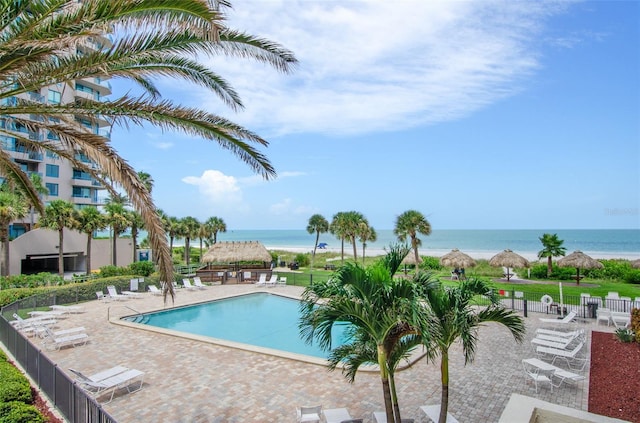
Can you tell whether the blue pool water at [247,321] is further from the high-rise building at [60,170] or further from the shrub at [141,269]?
the high-rise building at [60,170]

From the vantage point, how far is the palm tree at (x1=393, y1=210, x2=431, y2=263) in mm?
30184

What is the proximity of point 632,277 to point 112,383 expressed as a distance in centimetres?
3246

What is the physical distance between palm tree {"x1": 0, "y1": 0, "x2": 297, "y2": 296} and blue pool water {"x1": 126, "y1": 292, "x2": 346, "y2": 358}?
31.7 ft

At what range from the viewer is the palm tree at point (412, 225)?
99.0ft

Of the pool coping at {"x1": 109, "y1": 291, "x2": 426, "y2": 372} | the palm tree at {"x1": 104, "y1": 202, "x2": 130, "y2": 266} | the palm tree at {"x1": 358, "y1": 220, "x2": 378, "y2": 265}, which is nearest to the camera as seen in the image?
the pool coping at {"x1": 109, "y1": 291, "x2": 426, "y2": 372}

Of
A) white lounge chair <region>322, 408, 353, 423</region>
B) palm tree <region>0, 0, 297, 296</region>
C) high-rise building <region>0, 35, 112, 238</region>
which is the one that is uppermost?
high-rise building <region>0, 35, 112, 238</region>

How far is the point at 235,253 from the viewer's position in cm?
3145

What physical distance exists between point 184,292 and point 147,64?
67.9ft

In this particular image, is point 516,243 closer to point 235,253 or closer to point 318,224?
point 318,224

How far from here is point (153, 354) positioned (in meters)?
12.0

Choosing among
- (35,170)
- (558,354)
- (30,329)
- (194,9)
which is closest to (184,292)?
(30,329)

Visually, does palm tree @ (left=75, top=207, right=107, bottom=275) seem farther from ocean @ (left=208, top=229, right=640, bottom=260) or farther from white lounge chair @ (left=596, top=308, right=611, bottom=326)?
ocean @ (left=208, top=229, right=640, bottom=260)

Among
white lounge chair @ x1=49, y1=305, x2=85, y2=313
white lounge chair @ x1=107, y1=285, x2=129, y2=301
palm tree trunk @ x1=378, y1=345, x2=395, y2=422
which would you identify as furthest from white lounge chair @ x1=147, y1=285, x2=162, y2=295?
palm tree trunk @ x1=378, y1=345, x2=395, y2=422

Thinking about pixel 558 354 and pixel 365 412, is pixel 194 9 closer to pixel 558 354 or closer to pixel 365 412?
pixel 365 412
